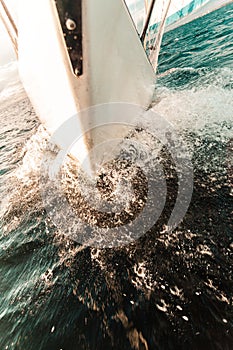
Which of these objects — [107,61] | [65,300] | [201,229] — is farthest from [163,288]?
[107,61]

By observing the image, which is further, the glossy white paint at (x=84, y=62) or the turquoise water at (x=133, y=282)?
the glossy white paint at (x=84, y=62)

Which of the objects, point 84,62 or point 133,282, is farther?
point 84,62

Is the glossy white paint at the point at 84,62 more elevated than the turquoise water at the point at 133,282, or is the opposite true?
the glossy white paint at the point at 84,62

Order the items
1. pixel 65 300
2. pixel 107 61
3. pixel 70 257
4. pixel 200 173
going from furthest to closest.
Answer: pixel 200 173 < pixel 107 61 < pixel 70 257 < pixel 65 300

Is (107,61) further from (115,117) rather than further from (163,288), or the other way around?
(163,288)

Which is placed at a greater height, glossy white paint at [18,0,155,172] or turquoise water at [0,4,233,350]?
glossy white paint at [18,0,155,172]

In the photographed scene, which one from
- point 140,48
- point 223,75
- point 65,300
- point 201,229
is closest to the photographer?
point 65,300

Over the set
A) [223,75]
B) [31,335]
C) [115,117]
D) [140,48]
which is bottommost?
[223,75]

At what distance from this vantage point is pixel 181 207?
277 cm

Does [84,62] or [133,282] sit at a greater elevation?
[84,62]

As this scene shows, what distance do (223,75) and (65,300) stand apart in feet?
22.6

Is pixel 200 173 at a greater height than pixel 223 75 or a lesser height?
greater

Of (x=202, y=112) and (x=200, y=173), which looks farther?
(x=202, y=112)

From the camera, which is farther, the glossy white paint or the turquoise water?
the glossy white paint
